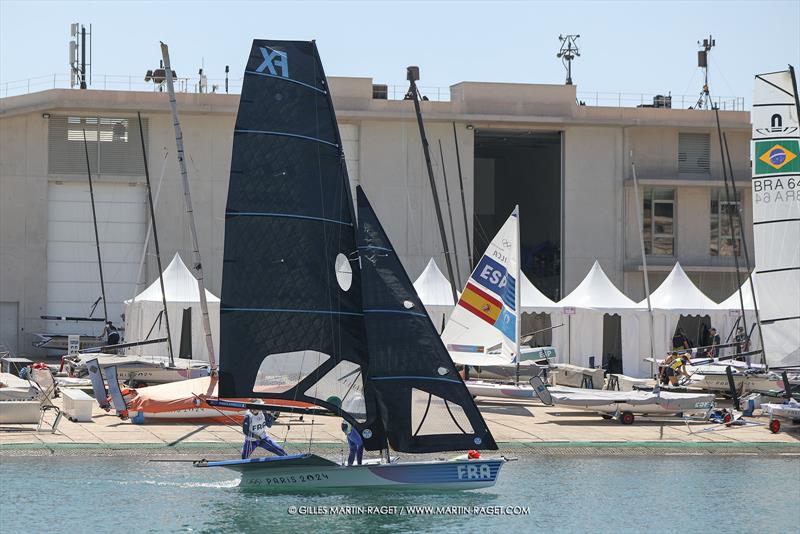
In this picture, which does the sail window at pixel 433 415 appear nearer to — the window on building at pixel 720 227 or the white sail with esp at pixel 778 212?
the white sail with esp at pixel 778 212

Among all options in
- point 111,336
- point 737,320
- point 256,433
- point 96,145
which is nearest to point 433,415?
point 256,433

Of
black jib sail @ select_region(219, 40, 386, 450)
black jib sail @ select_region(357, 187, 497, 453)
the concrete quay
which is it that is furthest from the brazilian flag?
black jib sail @ select_region(219, 40, 386, 450)

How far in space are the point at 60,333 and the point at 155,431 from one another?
958 inches

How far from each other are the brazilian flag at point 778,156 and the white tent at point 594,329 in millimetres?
11851

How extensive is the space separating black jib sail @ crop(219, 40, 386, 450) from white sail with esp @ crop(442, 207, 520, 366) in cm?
1266

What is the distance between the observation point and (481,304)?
110 feet

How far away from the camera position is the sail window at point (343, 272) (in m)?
20.7

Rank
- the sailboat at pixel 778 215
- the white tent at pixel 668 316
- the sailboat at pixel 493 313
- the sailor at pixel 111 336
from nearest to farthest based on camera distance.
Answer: the sailboat at pixel 778 215 < the sailboat at pixel 493 313 < the white tent at pixel 668 316 < the sailor at pixel 111 336

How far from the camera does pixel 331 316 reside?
20.7 metres

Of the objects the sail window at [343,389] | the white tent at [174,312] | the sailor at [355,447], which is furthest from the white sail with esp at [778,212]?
the white tent at [174,312]

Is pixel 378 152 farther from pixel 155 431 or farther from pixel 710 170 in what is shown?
pixel 155 431

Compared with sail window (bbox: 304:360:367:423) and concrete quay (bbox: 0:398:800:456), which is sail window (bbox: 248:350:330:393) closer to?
sail window (bbox: 304:360:367:423)

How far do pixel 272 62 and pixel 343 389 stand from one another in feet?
18.3

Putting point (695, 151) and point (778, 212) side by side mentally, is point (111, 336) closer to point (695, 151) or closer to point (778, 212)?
point (778, 212)
